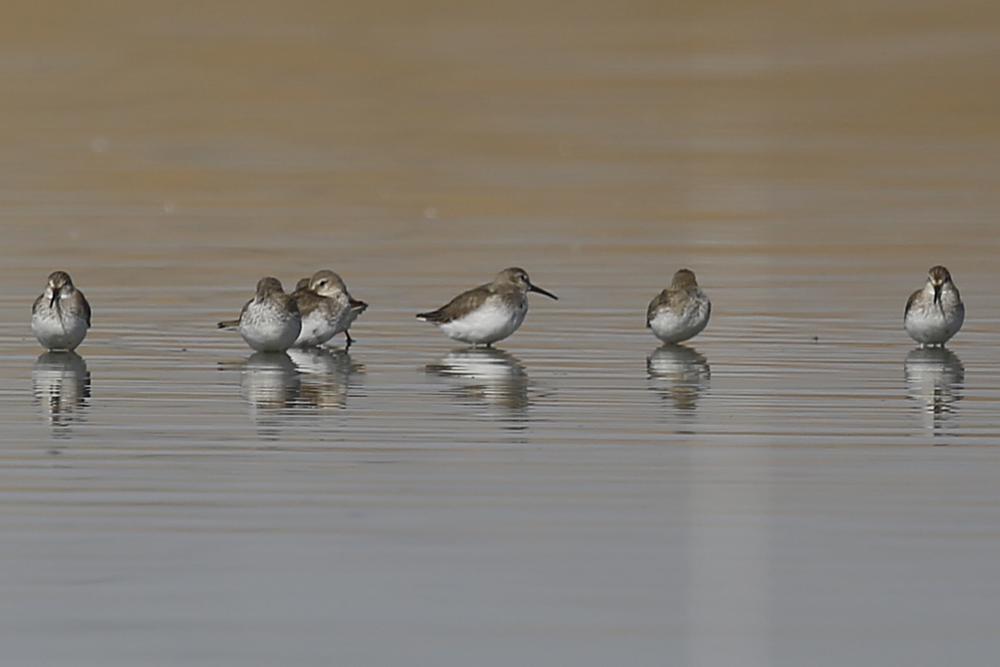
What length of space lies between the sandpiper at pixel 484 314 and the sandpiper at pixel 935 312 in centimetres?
310

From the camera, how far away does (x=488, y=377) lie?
1538 centimetres

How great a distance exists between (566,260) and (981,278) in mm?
4573

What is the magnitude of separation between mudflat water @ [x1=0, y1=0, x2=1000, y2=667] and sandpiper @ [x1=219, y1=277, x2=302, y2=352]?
27 centimetres

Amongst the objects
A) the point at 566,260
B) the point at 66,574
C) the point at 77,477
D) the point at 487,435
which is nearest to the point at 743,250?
the point at 566,260

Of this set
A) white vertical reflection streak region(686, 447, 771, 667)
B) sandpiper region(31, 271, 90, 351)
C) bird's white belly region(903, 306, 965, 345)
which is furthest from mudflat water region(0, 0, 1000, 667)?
sandpiper region(31, 271, 90, 351)

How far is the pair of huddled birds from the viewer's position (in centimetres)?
1614

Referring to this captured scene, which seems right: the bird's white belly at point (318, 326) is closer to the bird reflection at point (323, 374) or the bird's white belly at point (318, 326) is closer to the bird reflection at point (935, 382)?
the bird reflection at point (323, 374)

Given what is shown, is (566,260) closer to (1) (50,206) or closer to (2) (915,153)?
(1) (50,206)

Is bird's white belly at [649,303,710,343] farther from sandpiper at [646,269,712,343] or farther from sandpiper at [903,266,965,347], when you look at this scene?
sandpiper at [903,266,965,347]

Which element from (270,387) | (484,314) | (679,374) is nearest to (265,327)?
(270,387)

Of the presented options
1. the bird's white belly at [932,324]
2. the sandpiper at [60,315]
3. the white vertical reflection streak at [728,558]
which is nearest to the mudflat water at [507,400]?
the white vertical reflection streak at [728,558]

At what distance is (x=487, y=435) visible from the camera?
1254 centimetres

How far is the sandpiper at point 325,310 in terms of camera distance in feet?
55.4

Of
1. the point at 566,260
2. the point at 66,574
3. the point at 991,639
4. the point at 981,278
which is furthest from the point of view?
the point at 566,260
